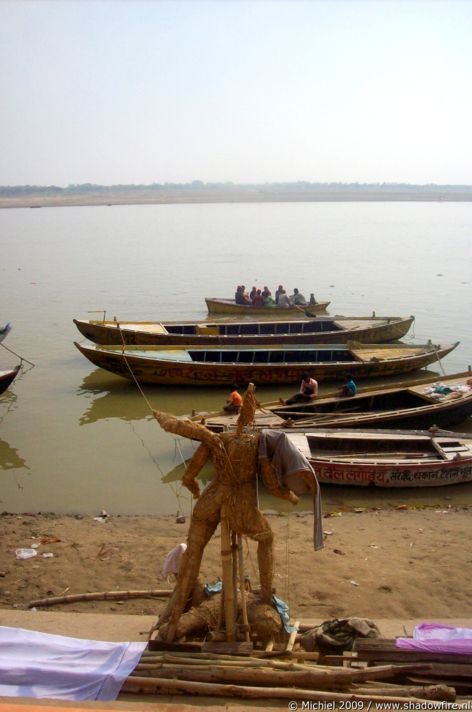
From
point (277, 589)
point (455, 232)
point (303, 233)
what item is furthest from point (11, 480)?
point (455, 232)

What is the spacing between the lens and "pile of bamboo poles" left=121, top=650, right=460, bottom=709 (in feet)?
17.7

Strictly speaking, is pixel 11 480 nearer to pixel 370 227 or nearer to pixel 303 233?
pixel 303 233

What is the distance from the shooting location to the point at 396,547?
10.0 m

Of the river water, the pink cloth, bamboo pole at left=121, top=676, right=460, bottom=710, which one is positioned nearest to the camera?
bamboo pole at left=121, top=676, right=460, bottom=710

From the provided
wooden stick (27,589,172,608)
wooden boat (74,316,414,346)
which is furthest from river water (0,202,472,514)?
wooden stick (27,589,172,608)

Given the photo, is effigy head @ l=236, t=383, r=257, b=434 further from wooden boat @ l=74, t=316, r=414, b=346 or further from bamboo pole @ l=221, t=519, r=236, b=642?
wooden boat @ l=74, t=316, r=414, b=346

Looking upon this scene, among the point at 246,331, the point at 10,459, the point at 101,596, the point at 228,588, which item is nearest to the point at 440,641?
the point at 228,588

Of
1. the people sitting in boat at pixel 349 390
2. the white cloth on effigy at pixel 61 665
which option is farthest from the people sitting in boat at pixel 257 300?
the white cloth on effigy at pixel 61 665

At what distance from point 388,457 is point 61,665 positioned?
26.9 feet

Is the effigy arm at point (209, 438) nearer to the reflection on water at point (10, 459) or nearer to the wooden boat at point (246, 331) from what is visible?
the reflection on water at point (10, 459)

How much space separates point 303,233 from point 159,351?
224ft

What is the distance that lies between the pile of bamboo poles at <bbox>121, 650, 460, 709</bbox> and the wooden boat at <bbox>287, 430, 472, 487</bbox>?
21.2 feet

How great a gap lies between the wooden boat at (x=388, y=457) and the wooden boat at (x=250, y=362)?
5337 mm

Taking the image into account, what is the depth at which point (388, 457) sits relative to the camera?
508 inches
